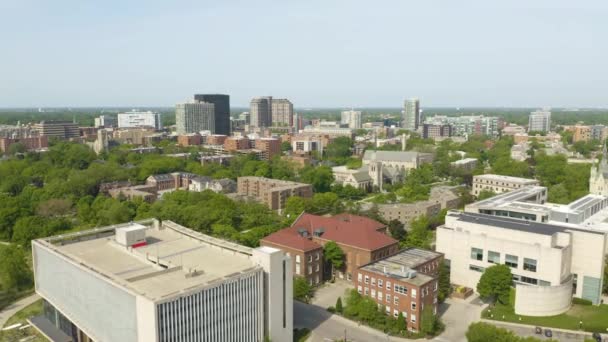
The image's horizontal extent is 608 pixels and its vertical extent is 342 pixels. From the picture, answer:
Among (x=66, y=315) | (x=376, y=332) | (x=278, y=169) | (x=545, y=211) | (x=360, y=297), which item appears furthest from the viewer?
(x=278, y=169)

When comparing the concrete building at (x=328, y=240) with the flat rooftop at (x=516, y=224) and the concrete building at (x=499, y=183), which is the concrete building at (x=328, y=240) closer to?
the flat rooftop at (x=516, y=224)

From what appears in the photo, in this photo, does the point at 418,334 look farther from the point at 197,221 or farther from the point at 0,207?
the point at 0,207

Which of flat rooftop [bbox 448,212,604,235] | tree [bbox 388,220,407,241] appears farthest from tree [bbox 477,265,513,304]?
tree [bbox 388,220,407,241]

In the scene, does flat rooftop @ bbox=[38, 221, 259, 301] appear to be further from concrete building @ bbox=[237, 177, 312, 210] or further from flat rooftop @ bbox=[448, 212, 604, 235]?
concrete building @ bbox=[237, 177, 312, 210]

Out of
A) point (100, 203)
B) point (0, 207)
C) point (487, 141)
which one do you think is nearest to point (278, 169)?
point (100, 203)

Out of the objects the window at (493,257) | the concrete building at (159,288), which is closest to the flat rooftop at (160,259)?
the concrete building at (159,288)

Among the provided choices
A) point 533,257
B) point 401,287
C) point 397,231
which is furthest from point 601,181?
point 401,287
